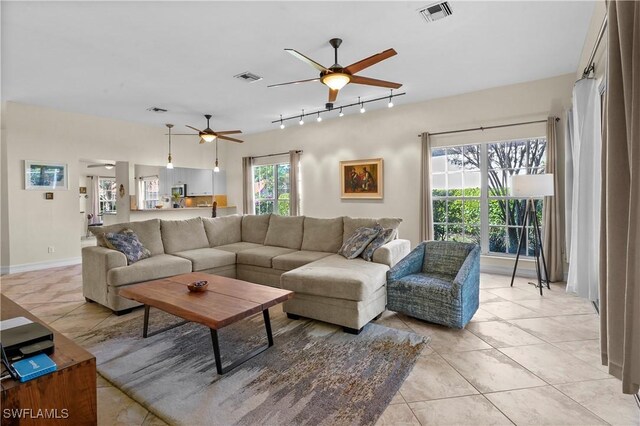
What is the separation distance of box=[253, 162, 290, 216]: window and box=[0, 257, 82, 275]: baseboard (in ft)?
12.7

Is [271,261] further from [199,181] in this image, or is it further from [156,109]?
[199,181]

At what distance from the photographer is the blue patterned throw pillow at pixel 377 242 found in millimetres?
3587

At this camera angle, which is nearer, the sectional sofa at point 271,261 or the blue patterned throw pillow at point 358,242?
the sectional sofa at point 271,261

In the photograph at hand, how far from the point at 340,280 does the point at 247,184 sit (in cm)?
574

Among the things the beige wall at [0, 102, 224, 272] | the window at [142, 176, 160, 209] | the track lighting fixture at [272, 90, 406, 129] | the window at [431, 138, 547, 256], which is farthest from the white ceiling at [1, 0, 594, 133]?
the window at [142, 176, 160, 209]

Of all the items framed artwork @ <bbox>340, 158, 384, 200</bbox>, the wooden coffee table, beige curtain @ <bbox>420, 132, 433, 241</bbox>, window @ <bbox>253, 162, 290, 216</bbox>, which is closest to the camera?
the wooden coffee table

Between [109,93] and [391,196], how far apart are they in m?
4.95

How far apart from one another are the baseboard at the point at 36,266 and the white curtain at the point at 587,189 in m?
7.89

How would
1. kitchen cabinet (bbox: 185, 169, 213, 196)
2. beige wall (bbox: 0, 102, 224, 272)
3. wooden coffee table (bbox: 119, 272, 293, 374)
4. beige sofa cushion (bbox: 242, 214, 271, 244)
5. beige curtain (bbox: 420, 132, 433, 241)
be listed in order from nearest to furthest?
1. wooden coffee table (bbox: 119, 272, 293, 374)
2. beige sofa cushion (bbox: 242, 214, 271, 244)
3. beige wall (bbox: 0, 102, 224, 272)
4. beige curtain (bbox: 420, 132, 433, 241)
5. kitchen cabinet (bbox: 185, 169, 213, 196)

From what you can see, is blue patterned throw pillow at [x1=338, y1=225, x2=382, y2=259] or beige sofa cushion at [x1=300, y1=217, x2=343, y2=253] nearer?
blue patterned throw pillow at [x1=338, y1=225, x2=382, y2=259]

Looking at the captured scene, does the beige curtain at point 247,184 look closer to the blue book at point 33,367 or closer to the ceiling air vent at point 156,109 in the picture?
the ceiling air vent at point 156,109

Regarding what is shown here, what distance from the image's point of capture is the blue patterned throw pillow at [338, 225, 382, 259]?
3713mm

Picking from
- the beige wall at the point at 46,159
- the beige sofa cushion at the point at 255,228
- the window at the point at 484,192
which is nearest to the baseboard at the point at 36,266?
the beige wall at the point at 46,159

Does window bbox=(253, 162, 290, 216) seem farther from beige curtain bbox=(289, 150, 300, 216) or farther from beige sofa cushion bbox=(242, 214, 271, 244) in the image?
beige sofa cushion bbox=(242, 214, 271, 244)
